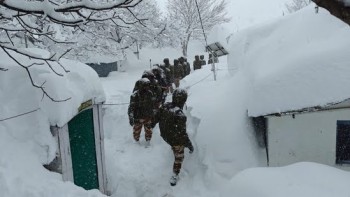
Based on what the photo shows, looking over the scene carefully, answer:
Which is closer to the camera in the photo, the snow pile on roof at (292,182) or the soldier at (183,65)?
the snow pile on roof at (292,182)

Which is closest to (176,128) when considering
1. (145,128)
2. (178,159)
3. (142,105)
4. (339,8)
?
(178,159)

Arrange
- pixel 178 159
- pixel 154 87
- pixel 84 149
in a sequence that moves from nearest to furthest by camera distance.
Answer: pixel 84 149 → pixel 178 159 → pixel 154 87

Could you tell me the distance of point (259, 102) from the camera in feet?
20.0

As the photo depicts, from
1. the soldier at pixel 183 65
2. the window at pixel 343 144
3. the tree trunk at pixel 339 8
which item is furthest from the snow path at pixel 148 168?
the soldier at pixel 183 65

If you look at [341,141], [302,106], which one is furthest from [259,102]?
[341,141]

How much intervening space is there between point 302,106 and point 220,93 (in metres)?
3.16

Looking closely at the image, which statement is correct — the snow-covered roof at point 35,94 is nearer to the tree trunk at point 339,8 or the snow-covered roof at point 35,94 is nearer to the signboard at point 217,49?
the tree trunk at point 339,8

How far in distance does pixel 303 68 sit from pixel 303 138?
1172 mm

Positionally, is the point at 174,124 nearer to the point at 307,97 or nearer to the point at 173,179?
the point at 173,179

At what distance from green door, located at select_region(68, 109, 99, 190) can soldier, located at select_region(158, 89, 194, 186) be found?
55.3 inches

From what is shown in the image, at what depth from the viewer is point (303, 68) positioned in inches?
234

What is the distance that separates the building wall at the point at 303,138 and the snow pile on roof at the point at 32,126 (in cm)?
327

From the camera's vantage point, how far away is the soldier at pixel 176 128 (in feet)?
21.6

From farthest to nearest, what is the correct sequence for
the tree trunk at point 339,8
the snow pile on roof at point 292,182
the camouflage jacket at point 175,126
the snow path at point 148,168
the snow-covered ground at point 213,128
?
the camouflage jacket at point 175,126, the snow path at point 148,168, the snow-covered ground at point 213,128, the snow pile on roof at point 292,182, the tree trunk at point 339,8
